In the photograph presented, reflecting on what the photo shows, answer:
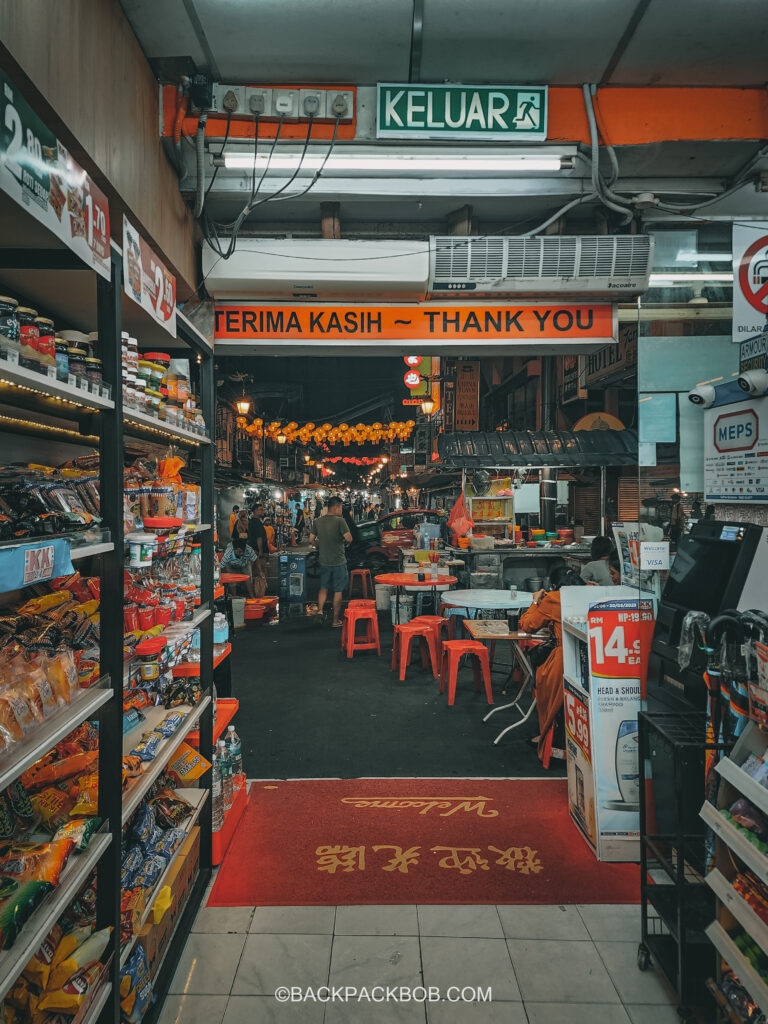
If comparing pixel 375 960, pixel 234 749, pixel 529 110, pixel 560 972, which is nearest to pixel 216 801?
pixel 234 749

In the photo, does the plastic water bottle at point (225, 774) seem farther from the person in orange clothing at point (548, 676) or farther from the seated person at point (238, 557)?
the seated person at point (238, 557)

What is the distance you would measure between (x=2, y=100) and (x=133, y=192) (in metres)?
1.31

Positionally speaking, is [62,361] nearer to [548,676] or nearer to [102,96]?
[102,96]

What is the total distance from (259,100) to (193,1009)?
169 inches

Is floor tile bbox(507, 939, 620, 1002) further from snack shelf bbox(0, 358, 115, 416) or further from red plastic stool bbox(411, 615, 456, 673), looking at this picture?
red plastic stool bbox(411, 615, 456, 673)

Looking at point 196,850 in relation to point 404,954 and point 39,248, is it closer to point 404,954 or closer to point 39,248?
point 404,954

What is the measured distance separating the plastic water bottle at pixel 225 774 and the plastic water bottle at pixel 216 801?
79 mm

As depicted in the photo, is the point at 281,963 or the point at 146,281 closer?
the point at 146,281

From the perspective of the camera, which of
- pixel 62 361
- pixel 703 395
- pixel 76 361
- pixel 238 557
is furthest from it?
pixel 238 557

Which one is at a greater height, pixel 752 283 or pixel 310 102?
pixel 310 102

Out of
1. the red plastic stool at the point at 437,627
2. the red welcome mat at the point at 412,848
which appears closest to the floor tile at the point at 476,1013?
the red welcome mat at the point at 412,848

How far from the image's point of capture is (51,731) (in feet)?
4.84

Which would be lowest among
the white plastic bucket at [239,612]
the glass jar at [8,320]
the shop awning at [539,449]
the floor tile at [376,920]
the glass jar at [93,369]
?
the floor tile at [376,920]

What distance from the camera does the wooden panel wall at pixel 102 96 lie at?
5.51 feet
